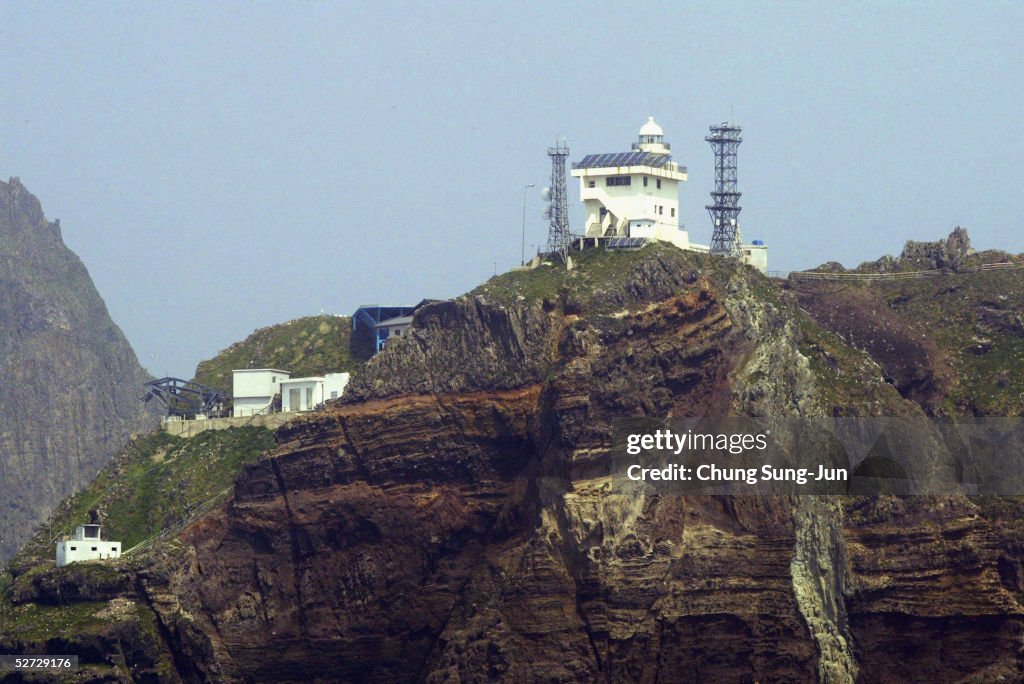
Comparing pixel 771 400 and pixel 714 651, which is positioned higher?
pixel 771 400

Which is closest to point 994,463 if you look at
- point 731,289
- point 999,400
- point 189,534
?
point 999,400

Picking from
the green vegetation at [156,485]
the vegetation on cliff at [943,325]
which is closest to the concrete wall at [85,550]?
the green vegetation at [156,485]

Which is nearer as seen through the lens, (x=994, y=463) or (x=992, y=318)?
(x=994, y=463)

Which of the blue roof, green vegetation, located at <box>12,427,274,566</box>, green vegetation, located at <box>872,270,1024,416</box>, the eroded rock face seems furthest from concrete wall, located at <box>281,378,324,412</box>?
green vegetation, located at <box>872,270,1024,416</box>

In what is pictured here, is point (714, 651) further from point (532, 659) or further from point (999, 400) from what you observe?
point (999, 400)

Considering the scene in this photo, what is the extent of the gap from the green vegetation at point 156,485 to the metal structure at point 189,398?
2.78m

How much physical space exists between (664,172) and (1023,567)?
1171 inches

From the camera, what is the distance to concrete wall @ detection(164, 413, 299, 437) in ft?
541

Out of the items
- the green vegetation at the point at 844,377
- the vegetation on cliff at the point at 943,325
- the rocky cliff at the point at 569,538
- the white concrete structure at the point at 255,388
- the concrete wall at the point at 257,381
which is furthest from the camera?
the concrete wall at the point at 257,381

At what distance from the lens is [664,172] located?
161 meters

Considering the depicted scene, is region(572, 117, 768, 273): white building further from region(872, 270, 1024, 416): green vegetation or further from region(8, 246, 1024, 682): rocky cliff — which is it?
region(872, 270, 1024, 416): green vegetation

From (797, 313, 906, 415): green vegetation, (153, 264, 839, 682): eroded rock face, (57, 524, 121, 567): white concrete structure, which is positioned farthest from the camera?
A: (57, 524, 121, 567): white concrete structure

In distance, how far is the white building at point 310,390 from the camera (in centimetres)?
16450

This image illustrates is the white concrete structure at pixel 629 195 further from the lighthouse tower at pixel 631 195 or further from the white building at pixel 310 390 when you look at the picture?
the white building at pixel 310 390
